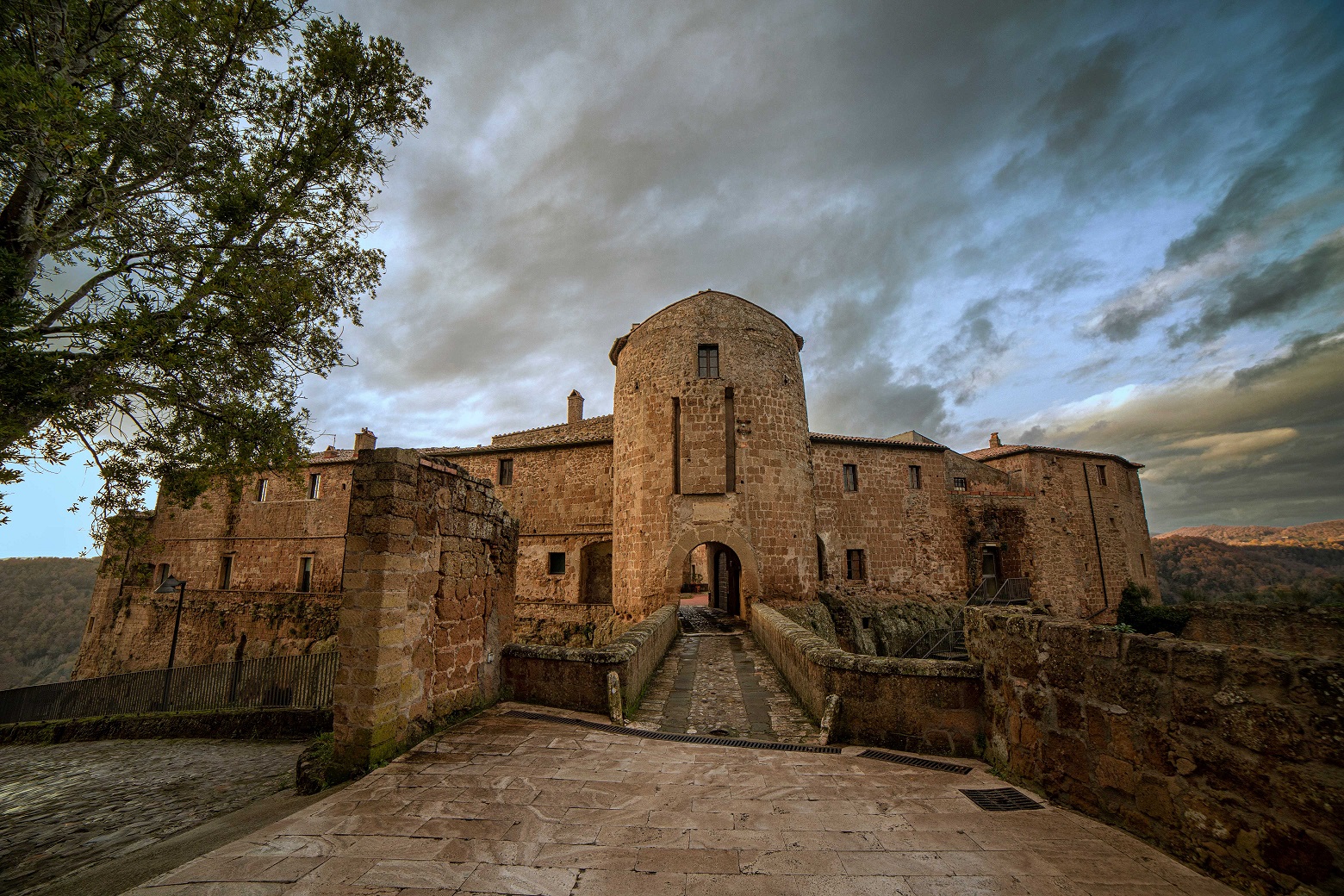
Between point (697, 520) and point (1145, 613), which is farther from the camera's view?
point (1145, 613)

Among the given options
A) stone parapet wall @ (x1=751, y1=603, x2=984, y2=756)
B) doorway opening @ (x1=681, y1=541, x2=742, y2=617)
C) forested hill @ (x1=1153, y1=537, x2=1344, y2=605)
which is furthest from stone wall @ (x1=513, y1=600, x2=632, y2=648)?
forested hill @ (x1=1153, y1=537, x2=1344, y2=605)

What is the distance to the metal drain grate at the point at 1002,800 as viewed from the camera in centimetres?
365

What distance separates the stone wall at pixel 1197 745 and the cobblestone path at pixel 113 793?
24.7 feet

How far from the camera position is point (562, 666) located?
648 cm

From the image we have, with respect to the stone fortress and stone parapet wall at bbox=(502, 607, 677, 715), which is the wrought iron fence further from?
stone parapet wall at bbox=(502, 607, 677, 715)

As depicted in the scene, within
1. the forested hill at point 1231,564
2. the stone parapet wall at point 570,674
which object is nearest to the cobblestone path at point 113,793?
the stone parapet wall at point 570,674

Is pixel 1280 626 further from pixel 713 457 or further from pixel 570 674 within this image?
pixel 570 674

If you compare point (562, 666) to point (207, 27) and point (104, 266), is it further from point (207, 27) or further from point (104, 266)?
point (207, 27)

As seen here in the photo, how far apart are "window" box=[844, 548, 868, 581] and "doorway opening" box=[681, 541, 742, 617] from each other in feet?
14.6

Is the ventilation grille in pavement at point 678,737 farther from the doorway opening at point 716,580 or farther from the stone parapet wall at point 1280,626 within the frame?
the stone parapet wall at point 1280,626

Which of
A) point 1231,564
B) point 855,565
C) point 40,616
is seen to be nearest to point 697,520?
point 855,565

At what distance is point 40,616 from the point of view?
161ft

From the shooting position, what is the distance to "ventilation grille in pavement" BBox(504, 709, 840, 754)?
17.1 ft

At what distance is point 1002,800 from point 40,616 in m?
78.2
